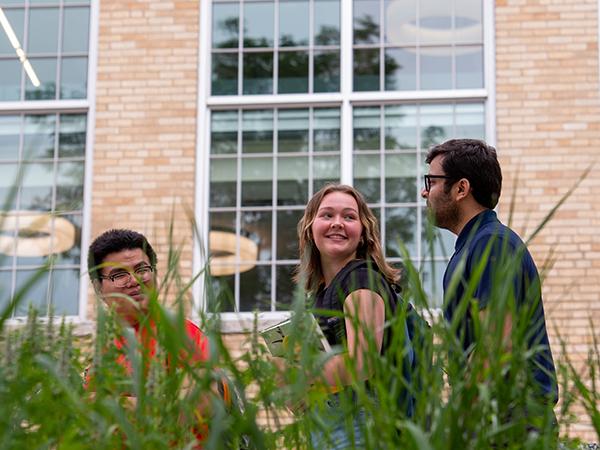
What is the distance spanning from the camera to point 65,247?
35.4 feet

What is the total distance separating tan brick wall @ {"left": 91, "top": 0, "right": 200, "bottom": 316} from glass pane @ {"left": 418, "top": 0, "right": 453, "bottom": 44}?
2.11 meters

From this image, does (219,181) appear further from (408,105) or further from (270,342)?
(270,342)

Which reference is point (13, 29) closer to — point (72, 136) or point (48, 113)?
point (48, 113)

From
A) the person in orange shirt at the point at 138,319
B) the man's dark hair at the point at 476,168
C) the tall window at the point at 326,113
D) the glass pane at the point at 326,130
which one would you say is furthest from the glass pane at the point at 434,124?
the person in orange shirt at the point at 138,319

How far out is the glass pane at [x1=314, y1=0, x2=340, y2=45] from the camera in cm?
1102

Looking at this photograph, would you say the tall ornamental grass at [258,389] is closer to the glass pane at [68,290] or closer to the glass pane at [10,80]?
the glass pane at [68,290]

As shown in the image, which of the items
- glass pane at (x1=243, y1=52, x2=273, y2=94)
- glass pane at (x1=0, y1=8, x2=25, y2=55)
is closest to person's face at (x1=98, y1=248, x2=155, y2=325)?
glass pane at (x1=243, y1=52, x2=273, y2=94)

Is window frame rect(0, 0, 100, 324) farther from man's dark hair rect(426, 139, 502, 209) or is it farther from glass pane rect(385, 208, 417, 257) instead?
man's dark hair rect(426, 139, 502, 209)

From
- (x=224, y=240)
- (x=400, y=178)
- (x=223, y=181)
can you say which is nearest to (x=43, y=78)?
(x=223, y=181)

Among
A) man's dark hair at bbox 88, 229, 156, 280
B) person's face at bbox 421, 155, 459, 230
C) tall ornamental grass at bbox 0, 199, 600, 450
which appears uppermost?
person's face at bbox 421, 155, 459, 230

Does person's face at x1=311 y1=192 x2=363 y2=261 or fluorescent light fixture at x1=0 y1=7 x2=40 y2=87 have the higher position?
fluorescent light fixture at x1=0 y1=7 x2=40 y2=87

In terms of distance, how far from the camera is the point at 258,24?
36.6 ft

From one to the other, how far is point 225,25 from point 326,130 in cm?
143

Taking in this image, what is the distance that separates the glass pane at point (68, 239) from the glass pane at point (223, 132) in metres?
1.43
